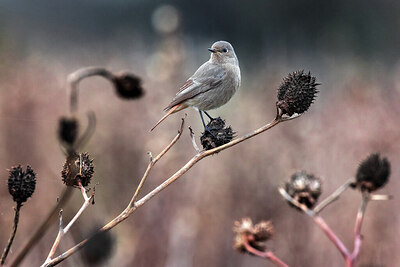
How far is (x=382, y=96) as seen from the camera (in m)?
7.19

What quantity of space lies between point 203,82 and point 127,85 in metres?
2.74

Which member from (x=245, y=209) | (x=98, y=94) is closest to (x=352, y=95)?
(x=245, y=209)

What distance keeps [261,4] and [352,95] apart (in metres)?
Result: 17.3

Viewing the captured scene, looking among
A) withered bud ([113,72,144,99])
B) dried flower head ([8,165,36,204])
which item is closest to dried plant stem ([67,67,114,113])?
withered bud ([113,72,144,99])

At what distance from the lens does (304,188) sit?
2021 mm

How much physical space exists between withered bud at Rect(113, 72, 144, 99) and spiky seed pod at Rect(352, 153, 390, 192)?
87cm

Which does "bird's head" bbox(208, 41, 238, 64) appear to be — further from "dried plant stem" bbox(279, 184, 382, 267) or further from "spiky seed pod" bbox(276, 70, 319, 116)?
"dried plant stem" bbox(279, 184, 382, 267)

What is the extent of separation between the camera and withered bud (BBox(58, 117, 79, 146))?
1.21 m

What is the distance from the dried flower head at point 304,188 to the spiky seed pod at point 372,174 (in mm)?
145

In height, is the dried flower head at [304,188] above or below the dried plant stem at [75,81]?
below

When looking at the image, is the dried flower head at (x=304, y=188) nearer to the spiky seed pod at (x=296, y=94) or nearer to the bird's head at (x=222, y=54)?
the spiky seed pod at (x=296, y=94)

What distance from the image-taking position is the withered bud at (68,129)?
121 cm

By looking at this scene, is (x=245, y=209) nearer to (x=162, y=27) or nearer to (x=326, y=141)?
(x=326, y=141)

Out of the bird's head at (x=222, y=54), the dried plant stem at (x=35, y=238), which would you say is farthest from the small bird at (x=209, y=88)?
the dried plant stem at (x=35, y=238)
